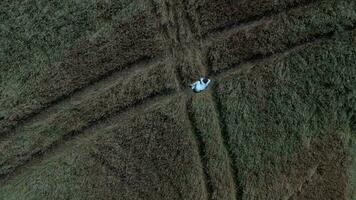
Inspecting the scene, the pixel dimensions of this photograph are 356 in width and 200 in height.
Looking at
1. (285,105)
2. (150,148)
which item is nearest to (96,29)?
(150,148)

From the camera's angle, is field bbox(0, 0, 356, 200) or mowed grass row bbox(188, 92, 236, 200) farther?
mowed grass row bbox(188, 92, 236, 200)

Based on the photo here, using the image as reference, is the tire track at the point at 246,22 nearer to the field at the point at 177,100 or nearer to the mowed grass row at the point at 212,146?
the field at the point at 177,100

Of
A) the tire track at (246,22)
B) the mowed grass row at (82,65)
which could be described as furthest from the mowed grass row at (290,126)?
the mowed grass row at (82,65)

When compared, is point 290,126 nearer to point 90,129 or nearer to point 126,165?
point 126,165

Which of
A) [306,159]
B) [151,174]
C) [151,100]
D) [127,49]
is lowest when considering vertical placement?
[306,159]

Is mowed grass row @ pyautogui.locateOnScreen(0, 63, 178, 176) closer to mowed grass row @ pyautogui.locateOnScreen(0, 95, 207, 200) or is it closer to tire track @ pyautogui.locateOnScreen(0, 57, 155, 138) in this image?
tire track @ pyautogui.locateOnScreen(0, 57, 155, 138)

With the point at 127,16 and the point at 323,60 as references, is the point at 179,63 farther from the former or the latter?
the point at 323,60

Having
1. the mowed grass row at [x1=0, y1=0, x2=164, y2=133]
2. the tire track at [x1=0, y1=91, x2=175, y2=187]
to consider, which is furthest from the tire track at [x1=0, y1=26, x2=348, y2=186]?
the mowed grass row at [x1=0, y1=0, x2=164, y2=133]

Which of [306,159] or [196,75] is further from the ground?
[196,75]
